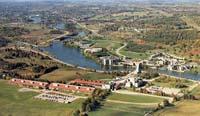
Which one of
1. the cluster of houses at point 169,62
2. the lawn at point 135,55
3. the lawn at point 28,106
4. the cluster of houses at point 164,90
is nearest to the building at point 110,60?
the lawn at point 135,55

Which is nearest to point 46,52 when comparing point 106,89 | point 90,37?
point 90,37

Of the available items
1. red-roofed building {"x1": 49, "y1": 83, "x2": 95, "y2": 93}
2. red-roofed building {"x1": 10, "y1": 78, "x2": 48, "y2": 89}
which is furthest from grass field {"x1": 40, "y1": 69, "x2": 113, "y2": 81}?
red-roofed building {"x1": 49, "y1": 83, "x2": 95, "y2": 93}

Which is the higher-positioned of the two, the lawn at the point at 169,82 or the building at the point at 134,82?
the building at the point at 134,82

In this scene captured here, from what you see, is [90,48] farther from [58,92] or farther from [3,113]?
[3,113]

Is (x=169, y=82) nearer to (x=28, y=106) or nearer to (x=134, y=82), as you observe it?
(x=134, y=82)

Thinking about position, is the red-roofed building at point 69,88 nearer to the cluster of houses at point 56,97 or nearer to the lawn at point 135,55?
the cluster of houses at point 56,97
